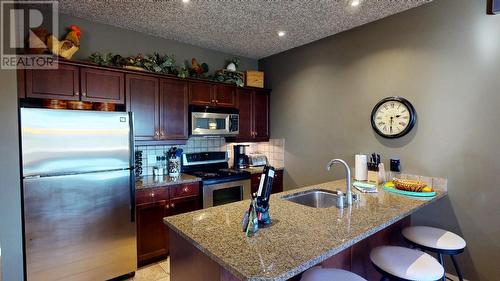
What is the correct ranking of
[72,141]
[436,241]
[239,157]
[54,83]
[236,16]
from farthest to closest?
[239,157] → [236,16] → [54,83] → [72,141] → [436,241]

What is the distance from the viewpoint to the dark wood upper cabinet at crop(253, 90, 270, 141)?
3968 millimetres

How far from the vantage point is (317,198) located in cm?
235

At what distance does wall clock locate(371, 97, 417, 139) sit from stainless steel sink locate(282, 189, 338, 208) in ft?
3.37

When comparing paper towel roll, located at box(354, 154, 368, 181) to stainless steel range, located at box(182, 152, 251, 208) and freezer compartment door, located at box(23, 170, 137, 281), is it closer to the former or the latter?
stainless steel range, located at box(182, 152, 251, 208)

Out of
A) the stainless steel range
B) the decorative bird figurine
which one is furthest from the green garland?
the stainless steel range

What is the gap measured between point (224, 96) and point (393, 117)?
2.11 metres

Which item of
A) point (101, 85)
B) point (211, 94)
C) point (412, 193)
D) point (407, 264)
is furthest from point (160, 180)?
point (412, 193)

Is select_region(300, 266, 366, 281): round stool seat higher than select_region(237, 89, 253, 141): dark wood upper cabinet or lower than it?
lower

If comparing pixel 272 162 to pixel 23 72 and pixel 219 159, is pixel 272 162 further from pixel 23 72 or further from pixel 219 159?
pixel 23 72

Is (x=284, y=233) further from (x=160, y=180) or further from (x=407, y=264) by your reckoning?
(x=160, y=180)

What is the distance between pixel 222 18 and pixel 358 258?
261 centimetres

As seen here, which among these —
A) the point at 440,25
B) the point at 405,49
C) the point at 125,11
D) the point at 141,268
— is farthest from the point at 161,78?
the point at 440,25

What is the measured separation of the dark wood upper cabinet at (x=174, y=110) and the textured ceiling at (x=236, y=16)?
0.67m

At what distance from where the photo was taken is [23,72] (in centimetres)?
218
